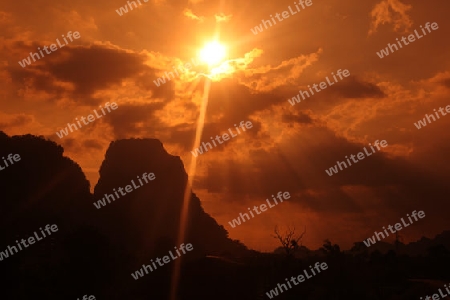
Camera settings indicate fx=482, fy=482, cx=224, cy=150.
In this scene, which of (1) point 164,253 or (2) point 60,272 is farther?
(1) point 164,253

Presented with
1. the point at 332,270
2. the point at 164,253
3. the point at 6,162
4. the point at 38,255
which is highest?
the point at 6,162

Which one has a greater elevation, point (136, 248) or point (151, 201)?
point (151, 201)

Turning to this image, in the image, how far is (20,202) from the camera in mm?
105688

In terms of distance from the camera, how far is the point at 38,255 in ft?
161

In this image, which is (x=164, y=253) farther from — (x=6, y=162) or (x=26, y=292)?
(x=6, y=162)

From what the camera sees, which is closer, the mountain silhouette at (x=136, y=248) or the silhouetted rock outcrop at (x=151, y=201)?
the mountain silhouette at (x=136, y=248)

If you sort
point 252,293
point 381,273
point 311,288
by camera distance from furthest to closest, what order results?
point 381,273
point 311,288
point 252,293

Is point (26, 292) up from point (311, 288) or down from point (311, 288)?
up

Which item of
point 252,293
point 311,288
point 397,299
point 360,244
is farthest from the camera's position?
point 360,244

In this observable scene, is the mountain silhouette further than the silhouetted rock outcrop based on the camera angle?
No

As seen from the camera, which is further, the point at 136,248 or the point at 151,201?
the point at 151,201

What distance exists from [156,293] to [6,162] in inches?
2857

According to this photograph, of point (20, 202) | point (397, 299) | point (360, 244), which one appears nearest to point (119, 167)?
point (20, 202)

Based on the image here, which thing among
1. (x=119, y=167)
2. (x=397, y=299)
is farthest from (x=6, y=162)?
(x=397, y=299)
